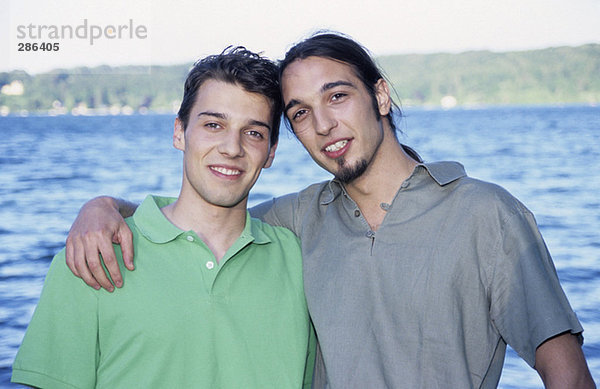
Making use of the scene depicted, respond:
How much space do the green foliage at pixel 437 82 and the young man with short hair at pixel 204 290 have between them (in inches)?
2877

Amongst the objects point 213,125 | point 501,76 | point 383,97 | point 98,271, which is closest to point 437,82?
point 501,76

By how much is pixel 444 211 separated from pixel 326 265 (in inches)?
22.1

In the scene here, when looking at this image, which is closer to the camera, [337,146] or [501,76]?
[337,146]

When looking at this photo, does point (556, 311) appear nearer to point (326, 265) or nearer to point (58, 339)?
point (326, 265)

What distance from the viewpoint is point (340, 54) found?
3.24 meters

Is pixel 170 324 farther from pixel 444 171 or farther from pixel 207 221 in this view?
pixel 444 171

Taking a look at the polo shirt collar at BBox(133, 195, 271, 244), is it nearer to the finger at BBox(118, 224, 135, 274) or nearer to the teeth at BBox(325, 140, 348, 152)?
the finger at BBox(118, 224, 135, 274)

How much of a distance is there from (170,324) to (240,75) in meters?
1.10

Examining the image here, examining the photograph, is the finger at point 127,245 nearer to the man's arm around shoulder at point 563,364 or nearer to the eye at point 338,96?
the eye at point 338,96

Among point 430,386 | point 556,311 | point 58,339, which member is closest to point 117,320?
point 58,339

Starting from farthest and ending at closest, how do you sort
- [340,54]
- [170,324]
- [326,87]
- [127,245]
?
[340,54], [326,87], [127,245], [170,324]

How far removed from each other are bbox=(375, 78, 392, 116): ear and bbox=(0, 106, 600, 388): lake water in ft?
0.60

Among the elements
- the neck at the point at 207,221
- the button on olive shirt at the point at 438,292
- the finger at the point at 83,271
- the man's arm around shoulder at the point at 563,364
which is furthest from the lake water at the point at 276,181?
the finger at the point at 83,271

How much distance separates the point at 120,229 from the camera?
2703mm
